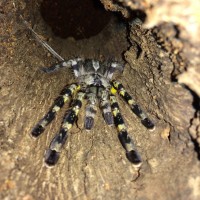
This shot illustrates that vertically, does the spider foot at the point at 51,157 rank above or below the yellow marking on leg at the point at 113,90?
below

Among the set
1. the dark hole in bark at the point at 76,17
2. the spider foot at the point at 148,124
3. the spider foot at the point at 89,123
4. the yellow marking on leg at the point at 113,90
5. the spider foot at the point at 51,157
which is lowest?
the spider foot at the point at 51,157

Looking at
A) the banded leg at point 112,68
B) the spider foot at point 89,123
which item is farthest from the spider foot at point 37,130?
the banded leg at point 112,68

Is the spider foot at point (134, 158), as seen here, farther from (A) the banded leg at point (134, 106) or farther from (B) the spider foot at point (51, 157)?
(B) the spider foot at point (51, 157)

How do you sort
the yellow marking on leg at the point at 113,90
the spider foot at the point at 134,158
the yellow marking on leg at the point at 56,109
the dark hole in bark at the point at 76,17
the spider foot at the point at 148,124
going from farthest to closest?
the dark hole in bark at the point at 76,17 < the yellow marking on leg at the point at 113,90 < the yellow marking on leg at the point at 56,109 < the spider foot at the point at 148,124 < the spider foot at the point at 134,158

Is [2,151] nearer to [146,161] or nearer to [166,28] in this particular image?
[146,161]

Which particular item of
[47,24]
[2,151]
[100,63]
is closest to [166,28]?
[2,151]

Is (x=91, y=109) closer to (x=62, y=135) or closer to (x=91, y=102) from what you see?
(x=91, y=102)

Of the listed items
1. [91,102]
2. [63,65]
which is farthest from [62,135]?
[63,65]

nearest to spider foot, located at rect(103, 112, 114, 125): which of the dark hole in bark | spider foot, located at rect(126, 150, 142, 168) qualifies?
spider foot, located at rect(126, 150, 142, 168)
